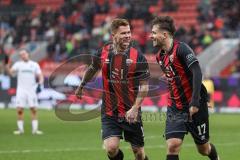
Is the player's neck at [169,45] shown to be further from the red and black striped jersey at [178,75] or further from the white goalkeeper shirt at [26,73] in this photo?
the white goalkeeper shirt at [26,73]

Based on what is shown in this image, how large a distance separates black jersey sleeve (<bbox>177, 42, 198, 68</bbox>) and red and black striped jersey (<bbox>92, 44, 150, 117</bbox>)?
31.6 inches

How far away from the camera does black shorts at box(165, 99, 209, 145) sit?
10438 millimetres

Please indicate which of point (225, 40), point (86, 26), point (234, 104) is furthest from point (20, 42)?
point (234, 104)

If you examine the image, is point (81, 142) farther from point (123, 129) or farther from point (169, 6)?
point (169, 6)

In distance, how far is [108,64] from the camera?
1107 centimetres

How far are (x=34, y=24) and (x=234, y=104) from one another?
17.5 meters

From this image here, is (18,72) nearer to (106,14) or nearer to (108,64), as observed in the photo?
(108,64)

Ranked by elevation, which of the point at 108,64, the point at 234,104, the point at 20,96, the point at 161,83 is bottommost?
the point at 234,104

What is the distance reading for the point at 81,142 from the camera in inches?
698

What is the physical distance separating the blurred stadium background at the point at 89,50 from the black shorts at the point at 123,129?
2.73m

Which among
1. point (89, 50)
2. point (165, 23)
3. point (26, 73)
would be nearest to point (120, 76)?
point (165, 23)

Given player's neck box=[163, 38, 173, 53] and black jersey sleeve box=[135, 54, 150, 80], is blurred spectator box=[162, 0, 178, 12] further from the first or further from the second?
player's neck box=[163, 38, 173, 53]

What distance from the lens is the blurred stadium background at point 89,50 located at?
52.6 feet

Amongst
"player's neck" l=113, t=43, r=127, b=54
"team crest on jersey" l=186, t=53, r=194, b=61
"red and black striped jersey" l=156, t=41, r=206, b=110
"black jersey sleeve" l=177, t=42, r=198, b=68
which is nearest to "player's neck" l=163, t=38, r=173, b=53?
"red and black striped jersey" l=156, t=41, r=206, b=110
